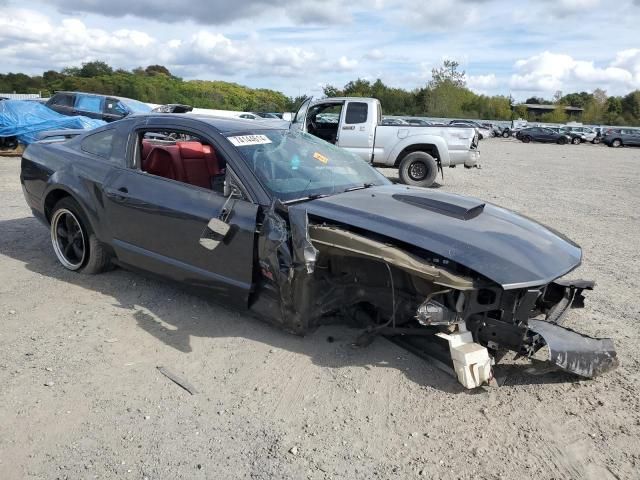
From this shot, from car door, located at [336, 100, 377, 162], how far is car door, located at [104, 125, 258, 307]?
7709 mm

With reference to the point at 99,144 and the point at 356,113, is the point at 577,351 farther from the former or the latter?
the point at 356,113

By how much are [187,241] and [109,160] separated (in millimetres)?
1306

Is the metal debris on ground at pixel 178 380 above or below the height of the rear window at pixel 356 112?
below

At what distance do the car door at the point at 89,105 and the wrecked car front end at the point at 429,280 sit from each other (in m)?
15.6

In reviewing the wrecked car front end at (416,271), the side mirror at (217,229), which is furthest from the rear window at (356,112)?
the side mirror at (217,229)

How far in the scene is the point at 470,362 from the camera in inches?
121

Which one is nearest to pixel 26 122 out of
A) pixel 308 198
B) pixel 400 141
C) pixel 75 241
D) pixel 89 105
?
pixel 89 105

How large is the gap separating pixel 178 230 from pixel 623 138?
42905 millimetres

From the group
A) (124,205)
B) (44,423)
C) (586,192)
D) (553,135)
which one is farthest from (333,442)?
(553,135)

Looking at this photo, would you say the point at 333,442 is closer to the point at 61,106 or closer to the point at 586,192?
the point at 586,192

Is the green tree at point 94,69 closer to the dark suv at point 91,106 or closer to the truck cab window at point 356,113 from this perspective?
the dark suv at point 91,106

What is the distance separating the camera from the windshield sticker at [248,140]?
3.93 m

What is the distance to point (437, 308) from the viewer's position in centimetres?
311

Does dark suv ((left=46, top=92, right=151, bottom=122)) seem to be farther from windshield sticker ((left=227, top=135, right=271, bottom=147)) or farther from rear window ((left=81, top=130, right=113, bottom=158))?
windshield sticker ((left=227, top=135, right=271, bottom=147))
